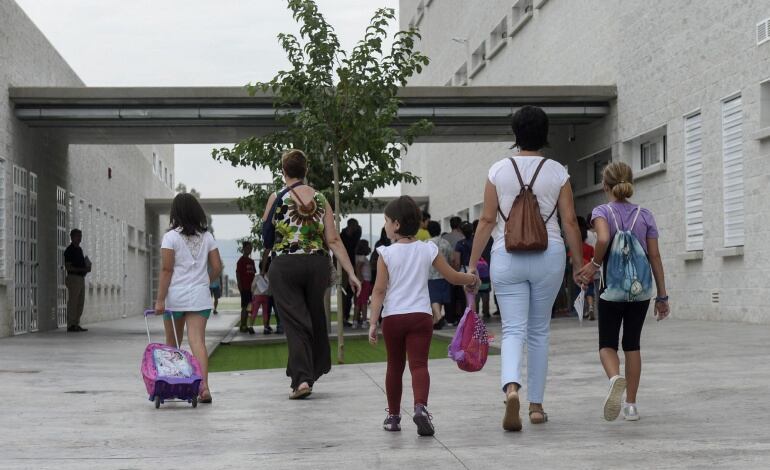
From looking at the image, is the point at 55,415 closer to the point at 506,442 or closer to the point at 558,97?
the point at 506,442

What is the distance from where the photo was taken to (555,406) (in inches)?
318

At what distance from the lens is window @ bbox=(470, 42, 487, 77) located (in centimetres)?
3962

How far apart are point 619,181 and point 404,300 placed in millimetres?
1542

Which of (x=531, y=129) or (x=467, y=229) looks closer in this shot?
(x=531, y=129)

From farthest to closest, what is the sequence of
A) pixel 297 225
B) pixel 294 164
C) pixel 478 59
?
pixel 478 59 < pixel 294 164 < pixel 297 225

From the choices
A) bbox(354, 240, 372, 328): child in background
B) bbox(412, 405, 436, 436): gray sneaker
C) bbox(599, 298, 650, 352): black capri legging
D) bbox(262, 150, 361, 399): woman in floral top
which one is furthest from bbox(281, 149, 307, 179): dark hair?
bbox(354, 240, 372, 328): child in background

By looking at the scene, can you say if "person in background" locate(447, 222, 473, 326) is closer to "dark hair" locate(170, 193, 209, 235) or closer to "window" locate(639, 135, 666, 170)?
"window" locate(639, 135, 666, 170)

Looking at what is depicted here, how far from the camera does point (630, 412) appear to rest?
23.6 ft

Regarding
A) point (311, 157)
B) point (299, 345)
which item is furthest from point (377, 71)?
point (299, 345)

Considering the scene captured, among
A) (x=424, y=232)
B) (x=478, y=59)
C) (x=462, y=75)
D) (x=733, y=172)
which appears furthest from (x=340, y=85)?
(x=462, y=75)

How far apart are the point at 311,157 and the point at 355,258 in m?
3.46

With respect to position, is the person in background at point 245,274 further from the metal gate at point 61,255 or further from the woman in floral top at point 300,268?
the woman in floral top at point 300,268

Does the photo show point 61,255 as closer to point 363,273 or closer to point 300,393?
point 363,273

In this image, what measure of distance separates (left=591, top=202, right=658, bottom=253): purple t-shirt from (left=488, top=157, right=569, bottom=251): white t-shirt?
1.36 feet
